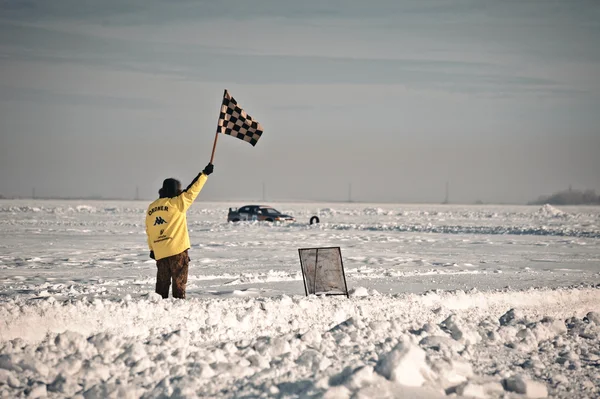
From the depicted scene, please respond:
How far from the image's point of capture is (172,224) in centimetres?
810

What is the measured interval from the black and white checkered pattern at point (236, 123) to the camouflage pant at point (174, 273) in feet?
6.57

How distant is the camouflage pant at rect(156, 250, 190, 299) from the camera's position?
8273mm

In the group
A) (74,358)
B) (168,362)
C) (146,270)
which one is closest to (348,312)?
(168,362)

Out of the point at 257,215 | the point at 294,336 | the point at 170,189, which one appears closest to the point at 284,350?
the point at 294,336

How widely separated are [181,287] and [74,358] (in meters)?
2.16

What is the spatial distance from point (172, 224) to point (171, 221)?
41mm

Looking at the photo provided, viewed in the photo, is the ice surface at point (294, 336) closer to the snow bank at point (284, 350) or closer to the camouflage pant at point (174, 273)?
the snow bank at point (284, 350)

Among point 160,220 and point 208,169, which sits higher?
point 208,169

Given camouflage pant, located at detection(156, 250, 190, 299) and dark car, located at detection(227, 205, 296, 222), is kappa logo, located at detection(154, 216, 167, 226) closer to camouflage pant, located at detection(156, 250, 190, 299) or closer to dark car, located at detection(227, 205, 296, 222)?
→ camouflage pant, located at detection(156, 250, 190, 299)

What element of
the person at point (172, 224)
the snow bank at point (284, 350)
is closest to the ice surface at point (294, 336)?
the snow bank at point (284, 350)

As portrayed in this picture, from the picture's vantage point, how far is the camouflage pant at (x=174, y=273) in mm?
8273

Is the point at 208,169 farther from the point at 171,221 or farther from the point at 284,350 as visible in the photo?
the point at 284,350

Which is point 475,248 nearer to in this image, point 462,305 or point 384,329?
point 462,305

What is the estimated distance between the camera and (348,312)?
906 centimetres
